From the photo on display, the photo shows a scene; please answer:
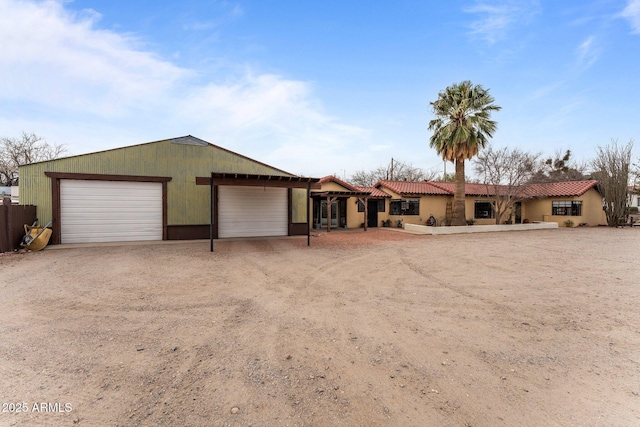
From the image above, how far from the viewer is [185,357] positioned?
315cm

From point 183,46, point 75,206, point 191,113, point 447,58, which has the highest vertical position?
point 447,58

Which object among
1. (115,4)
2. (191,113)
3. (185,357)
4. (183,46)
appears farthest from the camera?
(191,113)

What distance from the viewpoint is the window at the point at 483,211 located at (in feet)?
78.2

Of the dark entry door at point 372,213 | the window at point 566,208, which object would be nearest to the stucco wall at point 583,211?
the window at point 566,208

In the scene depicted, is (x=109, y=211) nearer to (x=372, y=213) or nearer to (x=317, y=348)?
(x=317, y=348)

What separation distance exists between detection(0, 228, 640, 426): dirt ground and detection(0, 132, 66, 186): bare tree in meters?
Result: 32.1

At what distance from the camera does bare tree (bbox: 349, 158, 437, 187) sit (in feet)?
128

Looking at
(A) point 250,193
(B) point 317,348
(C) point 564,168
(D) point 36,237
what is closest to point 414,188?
(A) point 250,193

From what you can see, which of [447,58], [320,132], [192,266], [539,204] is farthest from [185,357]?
[539,204]

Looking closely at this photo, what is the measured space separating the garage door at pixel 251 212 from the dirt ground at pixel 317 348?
22.8ft

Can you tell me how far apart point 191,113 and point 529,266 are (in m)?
16.9

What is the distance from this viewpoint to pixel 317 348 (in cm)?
342

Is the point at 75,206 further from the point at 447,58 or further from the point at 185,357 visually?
the point at 447,58

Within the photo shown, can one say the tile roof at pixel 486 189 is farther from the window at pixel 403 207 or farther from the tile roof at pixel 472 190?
the window at pixel 403 207
